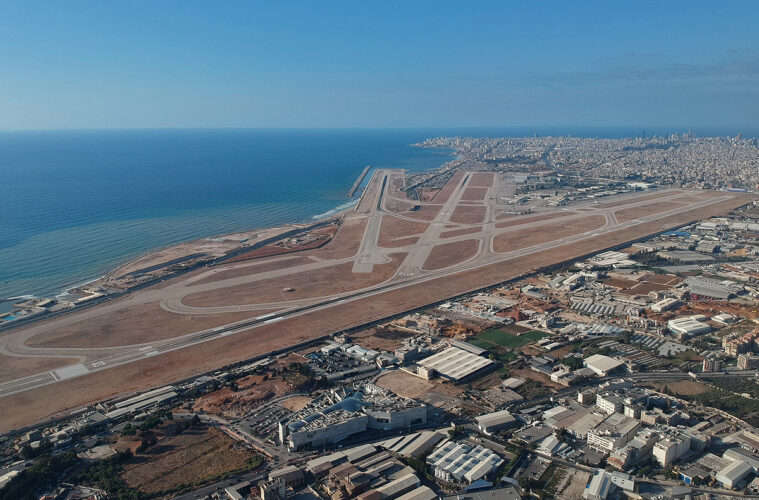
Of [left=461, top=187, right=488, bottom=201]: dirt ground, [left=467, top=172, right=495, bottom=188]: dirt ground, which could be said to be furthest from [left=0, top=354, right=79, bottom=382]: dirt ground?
[left=467, top=172, right=495, bottom=188]: dirt ground

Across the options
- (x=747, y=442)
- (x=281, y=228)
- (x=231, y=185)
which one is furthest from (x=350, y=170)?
(x=747, y=442)

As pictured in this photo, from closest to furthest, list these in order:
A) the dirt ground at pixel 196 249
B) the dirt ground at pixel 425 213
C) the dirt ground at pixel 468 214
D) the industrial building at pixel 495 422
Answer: the industrial building at pixel 495 422, the dirt ground at pixel 196 249, the dirt ground at pixel 468 214, the dirt ground at pixel 425 213

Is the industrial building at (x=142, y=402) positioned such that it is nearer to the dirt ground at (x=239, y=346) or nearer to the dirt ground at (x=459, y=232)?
the dirt ground at (x=239, y=346)

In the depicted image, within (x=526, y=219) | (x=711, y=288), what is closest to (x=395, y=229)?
(x=526, y=219)

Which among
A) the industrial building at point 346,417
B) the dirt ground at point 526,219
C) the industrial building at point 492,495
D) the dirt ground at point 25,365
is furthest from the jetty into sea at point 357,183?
the industrial building at point 492,495

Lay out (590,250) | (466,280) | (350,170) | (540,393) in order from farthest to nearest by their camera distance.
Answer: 1. (350,170)
2. (590,250)
3. (466,280)
4. (540,393)

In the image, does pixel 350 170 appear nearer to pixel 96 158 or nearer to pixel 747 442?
pixel 96 158
